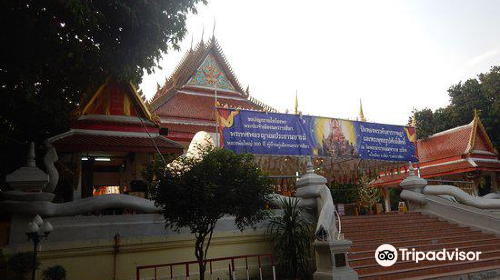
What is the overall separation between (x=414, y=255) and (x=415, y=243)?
36.4 inches

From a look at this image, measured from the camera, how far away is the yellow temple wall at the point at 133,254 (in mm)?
7664

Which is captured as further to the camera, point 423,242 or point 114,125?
point 114,125

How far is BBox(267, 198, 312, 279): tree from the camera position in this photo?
8.84m

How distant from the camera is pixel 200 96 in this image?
22.4 metres

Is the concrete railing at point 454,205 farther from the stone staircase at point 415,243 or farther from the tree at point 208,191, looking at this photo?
the tree at point 208,191

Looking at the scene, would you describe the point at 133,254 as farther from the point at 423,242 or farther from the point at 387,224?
the point at 423,242

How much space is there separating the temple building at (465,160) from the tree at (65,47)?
16631 millimetres

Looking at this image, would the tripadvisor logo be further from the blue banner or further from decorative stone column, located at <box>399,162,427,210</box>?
the blue banner

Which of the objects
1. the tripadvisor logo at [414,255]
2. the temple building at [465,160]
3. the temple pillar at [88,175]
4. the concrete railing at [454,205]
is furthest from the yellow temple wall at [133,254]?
the temple building at [465,160]

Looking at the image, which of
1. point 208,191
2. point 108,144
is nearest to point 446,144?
point 108,144

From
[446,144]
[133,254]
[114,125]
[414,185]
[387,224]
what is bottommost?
[133,254]

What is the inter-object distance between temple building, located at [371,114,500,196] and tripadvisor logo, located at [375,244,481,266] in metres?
12.5

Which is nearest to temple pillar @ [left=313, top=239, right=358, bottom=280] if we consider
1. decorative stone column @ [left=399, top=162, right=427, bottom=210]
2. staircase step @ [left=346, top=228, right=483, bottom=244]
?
staircase step @ [left=346, top=228, right=483, bottom=244]

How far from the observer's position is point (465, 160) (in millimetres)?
23547
